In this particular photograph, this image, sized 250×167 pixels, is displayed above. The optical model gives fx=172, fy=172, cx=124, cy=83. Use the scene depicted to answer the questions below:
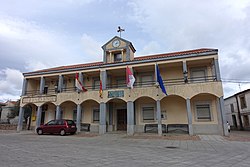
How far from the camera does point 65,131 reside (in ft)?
49.3

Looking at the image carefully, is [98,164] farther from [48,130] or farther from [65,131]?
[48,130]

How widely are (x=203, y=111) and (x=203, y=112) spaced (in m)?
0.09

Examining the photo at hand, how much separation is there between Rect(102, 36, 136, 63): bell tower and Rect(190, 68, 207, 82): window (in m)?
6.60

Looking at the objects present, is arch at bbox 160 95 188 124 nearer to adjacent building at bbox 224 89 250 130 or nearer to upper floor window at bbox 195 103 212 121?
upper floor window at bbox 195 103 212 121

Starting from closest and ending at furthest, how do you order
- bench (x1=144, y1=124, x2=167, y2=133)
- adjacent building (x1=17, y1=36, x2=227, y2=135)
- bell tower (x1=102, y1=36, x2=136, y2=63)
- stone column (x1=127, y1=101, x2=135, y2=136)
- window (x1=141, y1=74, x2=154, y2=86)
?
adjacent building (x1=17, y1=36, x2=227, y2=135) < stone column (x1=127, y1=101, x2=135, y2=136) < bench (x1=144, y1=124, x2=167, y2=133) < window (x1=141, y1=74, x2=154, y2=86) < bell tower (x1=102, y1=36, x2=136, y2=63)

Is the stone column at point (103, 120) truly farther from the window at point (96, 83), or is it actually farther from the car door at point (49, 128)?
the car door at point (49, 128)

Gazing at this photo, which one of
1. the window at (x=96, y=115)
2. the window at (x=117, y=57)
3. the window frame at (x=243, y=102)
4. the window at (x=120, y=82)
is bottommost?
the window at (x=96, y=115)

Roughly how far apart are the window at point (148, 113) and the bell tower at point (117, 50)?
18.6 ft

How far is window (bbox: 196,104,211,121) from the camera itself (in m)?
15.5

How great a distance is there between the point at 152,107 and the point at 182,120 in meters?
3.06

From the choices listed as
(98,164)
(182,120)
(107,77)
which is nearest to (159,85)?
(182,120)

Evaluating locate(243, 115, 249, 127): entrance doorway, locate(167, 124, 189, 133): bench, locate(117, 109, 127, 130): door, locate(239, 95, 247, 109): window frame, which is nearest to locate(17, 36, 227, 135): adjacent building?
locate(117, 109, 127, 130): door

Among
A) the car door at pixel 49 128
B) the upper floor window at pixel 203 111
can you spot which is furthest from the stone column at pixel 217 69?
the car door at pixel 49 128

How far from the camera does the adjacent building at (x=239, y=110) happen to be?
23.0 meters
